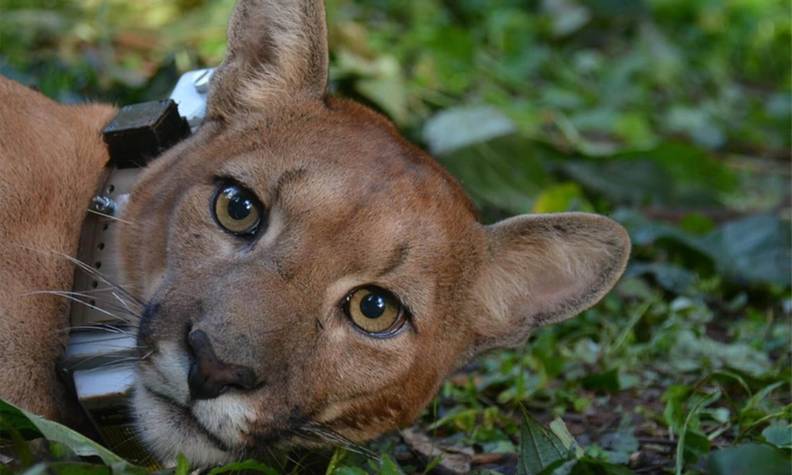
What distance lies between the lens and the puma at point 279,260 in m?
4.41

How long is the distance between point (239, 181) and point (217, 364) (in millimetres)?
1038

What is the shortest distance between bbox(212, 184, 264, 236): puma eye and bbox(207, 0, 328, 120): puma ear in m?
0.62

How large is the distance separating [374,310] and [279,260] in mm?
491

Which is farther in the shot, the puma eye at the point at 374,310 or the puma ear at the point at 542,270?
the puma ear at the point at 542,270

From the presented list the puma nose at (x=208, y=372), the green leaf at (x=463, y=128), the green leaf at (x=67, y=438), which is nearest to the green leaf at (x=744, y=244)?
the green leaf at (x=463, y=128)

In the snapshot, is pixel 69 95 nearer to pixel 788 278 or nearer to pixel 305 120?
pixel 305 120

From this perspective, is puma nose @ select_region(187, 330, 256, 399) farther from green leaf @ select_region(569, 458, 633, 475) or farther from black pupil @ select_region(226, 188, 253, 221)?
green leaf @ select_region(569, 458, 633, 475)

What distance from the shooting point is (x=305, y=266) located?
15.0 feet

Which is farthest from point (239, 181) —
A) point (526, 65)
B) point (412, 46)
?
point (526, 65)

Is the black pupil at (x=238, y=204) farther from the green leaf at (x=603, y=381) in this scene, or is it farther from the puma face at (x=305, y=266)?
the green leaf at (x=603, y=381)

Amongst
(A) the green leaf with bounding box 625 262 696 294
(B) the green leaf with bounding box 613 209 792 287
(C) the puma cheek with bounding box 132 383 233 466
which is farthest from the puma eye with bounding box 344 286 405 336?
(B) the green leaf with bounding box 613 209 792 287

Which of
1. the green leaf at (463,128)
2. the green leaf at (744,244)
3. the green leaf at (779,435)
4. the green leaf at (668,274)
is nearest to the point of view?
the green leaf at (779,435)

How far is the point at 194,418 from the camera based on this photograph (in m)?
4.38

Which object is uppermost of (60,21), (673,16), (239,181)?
(239,181)
